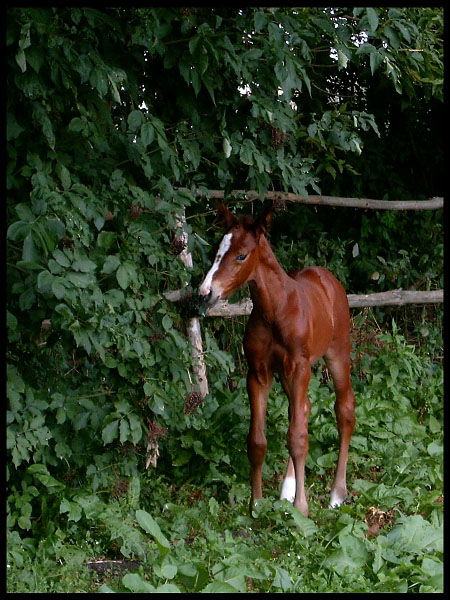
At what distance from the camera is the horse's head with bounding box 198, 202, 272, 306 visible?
12.6 ft

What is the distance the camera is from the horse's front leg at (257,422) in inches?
171

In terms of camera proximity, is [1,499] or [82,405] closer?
[1,499]

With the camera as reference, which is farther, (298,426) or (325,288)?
(325,288)

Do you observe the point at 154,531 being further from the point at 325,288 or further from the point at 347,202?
the point at 347,202

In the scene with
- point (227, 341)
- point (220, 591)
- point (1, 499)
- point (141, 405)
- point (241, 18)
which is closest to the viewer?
point (220, 591)

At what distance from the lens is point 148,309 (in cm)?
449

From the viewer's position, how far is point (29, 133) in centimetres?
382


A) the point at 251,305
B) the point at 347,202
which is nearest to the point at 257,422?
the point at 251,305

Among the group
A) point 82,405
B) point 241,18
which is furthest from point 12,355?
point 241,18

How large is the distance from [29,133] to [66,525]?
2.05 m

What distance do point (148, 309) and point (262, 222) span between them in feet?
2.97

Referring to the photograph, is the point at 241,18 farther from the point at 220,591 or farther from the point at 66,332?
the point at 220,591

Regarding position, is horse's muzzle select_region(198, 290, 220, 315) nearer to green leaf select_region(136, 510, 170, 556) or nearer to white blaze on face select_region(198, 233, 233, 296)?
white blaze on face select_region(198, 233, 233, 296)

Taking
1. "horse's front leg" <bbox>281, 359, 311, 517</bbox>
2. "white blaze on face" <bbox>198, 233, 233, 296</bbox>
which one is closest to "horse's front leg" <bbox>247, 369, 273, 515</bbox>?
"horse's front leg" <bbox>281, 359, 311, 517</bbox>
